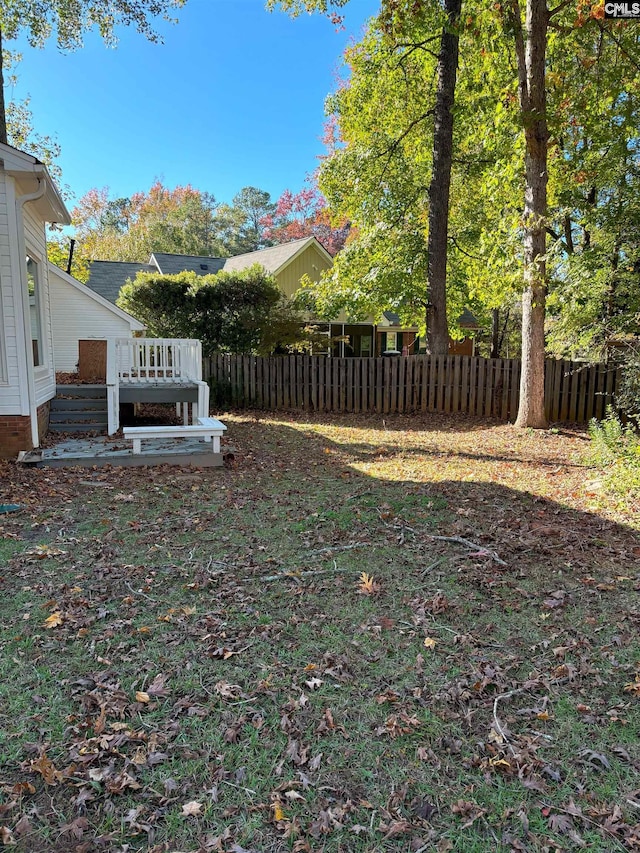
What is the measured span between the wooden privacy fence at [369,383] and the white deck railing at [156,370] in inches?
103

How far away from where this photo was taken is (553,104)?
9.52 metres

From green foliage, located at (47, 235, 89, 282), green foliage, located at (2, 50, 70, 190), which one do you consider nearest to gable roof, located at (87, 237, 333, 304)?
green foliage, located at (47, 235, 89, 282)

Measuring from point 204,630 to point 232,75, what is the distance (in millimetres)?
32915

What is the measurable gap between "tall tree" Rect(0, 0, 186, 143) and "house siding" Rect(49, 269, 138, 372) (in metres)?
5.31

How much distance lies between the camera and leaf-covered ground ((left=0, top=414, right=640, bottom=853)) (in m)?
1.87

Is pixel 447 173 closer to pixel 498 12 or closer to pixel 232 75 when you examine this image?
pixel 498 12

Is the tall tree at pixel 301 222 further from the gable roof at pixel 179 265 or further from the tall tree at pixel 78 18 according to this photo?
the tall tree at pixel 78 18

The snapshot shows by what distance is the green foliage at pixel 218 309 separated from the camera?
41.3 feet

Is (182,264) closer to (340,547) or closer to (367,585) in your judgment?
(340,547)

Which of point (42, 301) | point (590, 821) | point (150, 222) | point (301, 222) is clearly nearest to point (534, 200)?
point (42, 301)

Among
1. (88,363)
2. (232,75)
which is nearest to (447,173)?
(88,363)

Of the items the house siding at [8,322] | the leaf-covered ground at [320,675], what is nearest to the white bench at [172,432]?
the house siding at [8,322]

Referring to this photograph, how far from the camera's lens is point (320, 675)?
8.80ft

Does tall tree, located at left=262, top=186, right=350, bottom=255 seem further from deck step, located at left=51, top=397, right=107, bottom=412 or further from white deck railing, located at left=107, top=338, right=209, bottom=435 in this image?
deck step, located at left=51, top=397, right=107, bottom=412
